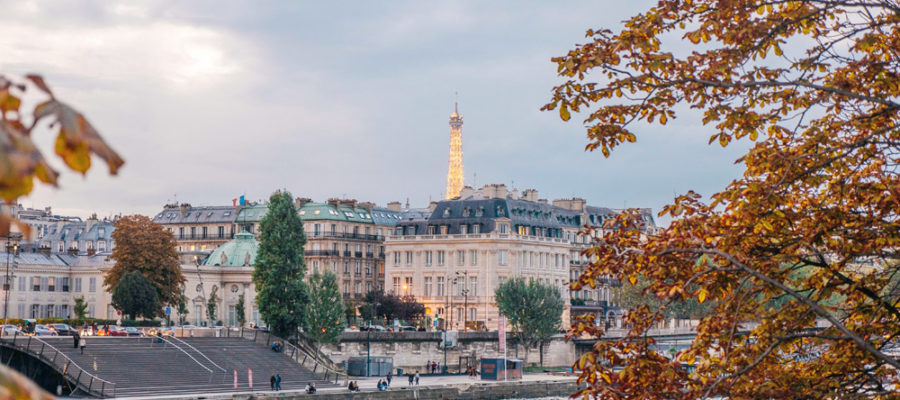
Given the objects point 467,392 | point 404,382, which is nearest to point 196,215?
point 404,382

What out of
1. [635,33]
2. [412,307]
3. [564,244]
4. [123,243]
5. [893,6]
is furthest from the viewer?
[564,244]

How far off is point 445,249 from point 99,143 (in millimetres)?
109367

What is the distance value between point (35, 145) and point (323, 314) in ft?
251

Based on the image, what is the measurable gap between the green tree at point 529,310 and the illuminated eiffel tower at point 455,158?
8800cm

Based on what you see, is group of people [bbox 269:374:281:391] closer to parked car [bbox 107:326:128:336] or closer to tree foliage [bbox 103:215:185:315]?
parked car [bbox 107:326:128:336]

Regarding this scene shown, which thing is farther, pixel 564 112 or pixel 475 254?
pixel 475 254

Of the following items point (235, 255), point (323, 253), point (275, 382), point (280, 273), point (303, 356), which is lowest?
point (275, 382)

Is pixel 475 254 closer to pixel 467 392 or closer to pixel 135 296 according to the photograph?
pixel 135 296

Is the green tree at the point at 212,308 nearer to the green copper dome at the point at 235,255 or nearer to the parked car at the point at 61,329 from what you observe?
the green copper dome at the point at 235,255

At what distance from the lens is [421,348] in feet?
296

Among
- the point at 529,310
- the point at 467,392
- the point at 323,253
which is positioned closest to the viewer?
the point at 467,392

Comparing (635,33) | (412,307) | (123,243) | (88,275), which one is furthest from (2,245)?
Result: (635,33)

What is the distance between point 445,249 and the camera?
113 metres

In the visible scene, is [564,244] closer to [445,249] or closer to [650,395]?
[445,249]
